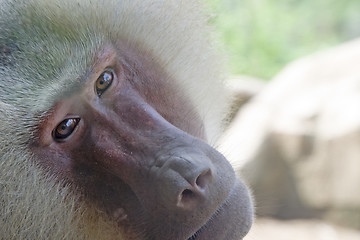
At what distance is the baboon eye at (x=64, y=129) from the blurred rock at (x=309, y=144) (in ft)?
11.4

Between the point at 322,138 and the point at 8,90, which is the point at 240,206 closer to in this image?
the point at 8,90

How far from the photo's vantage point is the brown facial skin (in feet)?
6.27

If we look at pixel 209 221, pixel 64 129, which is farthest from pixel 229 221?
pixel 64 129

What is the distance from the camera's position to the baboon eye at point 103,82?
206 cm

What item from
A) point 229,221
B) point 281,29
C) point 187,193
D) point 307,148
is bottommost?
point 307,148

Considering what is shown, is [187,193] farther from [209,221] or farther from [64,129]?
[64,129]

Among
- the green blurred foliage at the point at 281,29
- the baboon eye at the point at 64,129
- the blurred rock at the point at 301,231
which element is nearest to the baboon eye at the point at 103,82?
the baboon eye at the point at 64,129

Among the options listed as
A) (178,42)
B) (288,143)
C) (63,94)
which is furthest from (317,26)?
(63,94)

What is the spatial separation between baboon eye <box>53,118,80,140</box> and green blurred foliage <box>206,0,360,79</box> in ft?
21.8

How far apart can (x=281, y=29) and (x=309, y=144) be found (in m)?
4.19

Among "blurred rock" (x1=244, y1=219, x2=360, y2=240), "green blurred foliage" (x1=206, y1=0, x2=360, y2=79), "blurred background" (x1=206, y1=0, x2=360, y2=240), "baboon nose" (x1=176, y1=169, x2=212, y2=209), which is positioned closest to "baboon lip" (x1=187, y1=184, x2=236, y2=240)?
"baboon nose" (x1=176, y1=169, x2=212, y2=209)

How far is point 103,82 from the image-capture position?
2070 millimetres

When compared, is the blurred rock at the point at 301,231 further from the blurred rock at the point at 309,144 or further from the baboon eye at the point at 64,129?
the baboon eye at the point at 64,129

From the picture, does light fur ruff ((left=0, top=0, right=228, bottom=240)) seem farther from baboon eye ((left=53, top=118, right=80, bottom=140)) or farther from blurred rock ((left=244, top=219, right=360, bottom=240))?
blurred rock ((left=244, top=219, right=360, bottom=240))
